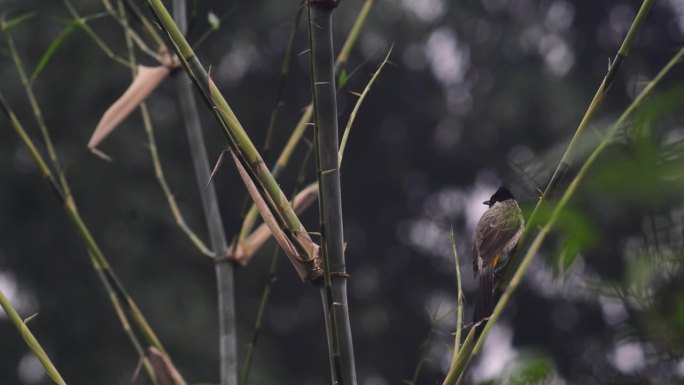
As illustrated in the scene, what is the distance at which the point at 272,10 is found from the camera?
1300cm

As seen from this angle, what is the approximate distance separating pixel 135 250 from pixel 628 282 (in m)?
10.9

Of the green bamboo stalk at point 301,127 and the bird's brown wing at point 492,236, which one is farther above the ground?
the green bamboo stalk at point 301,127

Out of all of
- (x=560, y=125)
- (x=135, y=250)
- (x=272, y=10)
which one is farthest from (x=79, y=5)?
(x=560, y=125)

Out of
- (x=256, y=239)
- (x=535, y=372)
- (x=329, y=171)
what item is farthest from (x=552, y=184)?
(x=256, y=239)

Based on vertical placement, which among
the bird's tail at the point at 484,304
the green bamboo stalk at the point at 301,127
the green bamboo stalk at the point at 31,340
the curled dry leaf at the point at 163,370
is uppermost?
the green bamboo stalk at the point at 301,127

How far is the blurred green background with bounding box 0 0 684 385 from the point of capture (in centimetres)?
1126

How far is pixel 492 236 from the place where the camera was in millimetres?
2496

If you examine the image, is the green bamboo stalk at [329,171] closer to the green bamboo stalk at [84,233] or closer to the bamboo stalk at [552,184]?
the bamboo stalk at [552,184]

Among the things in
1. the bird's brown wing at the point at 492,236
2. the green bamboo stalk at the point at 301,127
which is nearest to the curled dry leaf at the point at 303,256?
the green bamboo stalk at the point at 301,127

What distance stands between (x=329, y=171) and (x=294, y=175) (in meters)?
11.3

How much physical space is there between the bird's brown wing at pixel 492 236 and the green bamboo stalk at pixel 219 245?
656 mm

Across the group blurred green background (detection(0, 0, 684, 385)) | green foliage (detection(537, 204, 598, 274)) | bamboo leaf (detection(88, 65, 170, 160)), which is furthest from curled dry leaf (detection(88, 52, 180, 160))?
blurred green background (detection(0, 0, 684, 385))

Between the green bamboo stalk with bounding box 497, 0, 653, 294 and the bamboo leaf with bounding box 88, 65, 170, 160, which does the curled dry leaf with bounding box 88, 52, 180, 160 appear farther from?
the green bamboo stalk with bounding box 497, 0, 653, 294

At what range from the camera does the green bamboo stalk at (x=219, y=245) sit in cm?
182
